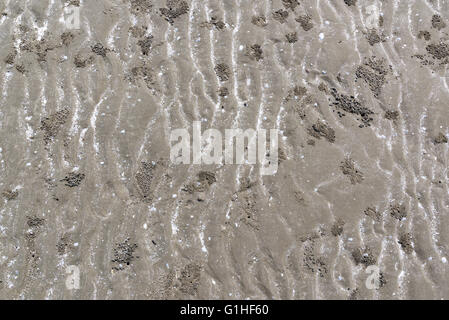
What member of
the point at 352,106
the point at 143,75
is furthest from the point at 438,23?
the point at 143,75

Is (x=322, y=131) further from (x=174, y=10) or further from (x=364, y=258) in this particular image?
(x=174, y=10)

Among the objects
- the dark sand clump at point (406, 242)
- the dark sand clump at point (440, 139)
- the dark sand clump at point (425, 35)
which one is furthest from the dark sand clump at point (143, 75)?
the dark sand clump at point (425, 35)

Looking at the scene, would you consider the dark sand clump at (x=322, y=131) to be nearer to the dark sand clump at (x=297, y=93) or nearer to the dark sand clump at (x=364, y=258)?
the dark sand clump at (x=297, y=93)

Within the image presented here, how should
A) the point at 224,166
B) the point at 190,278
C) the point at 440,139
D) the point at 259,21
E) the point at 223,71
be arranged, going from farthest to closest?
the point at 259,21
the point at 223,71
the point at 440,139
the point at 224,166
the point at 190,278

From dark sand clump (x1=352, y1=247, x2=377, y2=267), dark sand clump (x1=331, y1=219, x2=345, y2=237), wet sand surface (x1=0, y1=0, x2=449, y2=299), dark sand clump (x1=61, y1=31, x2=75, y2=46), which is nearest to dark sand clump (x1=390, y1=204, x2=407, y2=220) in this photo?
wet sand surface (x1=0, y1=0, x2=449, y2=299)
